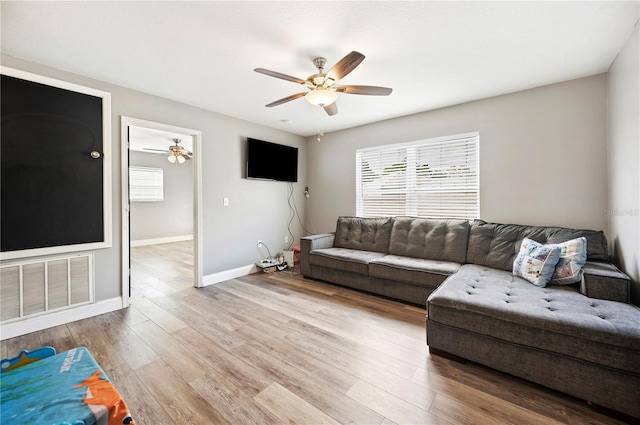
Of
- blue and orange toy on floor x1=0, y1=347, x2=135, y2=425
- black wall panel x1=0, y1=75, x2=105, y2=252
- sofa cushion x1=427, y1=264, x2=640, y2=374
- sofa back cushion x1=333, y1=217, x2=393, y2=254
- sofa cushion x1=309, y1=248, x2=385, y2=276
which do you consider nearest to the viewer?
blue and orange toy on floor x1=0, y1=347, x2=135, y2=425

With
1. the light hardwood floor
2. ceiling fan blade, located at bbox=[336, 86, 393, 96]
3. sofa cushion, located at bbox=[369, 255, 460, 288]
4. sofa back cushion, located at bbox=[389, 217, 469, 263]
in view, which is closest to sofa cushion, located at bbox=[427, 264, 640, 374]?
the light hardwood floor

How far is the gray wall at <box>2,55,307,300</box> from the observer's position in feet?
9.54

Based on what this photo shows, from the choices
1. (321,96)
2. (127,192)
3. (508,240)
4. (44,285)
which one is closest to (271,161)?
(127,192)

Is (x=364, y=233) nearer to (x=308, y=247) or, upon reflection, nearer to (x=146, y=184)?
(x=308, y=247)

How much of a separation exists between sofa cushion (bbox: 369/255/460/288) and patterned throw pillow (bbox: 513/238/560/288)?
1.90ft

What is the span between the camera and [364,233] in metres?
4.06

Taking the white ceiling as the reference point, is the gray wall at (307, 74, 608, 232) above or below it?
below

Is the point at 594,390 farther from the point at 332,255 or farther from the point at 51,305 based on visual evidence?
the point at 51,305

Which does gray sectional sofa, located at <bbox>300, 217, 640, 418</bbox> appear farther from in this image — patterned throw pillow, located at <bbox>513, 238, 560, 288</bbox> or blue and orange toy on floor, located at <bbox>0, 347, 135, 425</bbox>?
blue and orange toy on floor, located at <bbox>0, 347, 135, 425</bbox>

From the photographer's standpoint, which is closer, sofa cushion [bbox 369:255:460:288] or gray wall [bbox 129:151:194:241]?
sofa cushion [bbox 369:255:460:288]

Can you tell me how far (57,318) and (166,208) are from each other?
5.41m

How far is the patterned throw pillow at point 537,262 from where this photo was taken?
2236 millimetres

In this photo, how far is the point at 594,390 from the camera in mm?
1483

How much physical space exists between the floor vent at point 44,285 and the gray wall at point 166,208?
4.34 m
